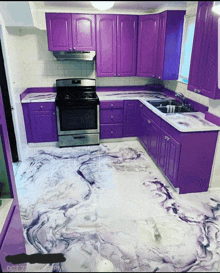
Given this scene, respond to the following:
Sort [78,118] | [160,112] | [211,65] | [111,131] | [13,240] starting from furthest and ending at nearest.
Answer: [111,131] < [78,118] < [160,112] < [211,65] < [13,240]

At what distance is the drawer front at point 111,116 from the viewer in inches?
155

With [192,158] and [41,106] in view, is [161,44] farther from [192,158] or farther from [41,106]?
[41,106]

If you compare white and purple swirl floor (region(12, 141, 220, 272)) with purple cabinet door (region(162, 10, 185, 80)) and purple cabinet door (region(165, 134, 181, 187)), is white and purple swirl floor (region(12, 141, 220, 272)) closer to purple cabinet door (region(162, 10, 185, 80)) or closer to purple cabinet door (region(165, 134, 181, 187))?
purple cabinet door (region(165, 134, 181, 187))

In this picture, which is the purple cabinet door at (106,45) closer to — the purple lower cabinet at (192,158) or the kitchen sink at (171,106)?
the kitchen sink at (171,106)

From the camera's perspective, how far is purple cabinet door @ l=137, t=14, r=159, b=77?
11.8 feet

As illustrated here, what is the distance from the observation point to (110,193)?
274 cm

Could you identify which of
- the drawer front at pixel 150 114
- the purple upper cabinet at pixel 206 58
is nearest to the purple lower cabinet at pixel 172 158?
the drawer front at pixel 150 114

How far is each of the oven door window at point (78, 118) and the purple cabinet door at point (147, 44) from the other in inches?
44.0

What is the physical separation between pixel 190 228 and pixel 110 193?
0.97m

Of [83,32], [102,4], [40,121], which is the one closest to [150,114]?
[83,32]

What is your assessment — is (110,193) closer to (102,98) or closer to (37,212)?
(37,212)

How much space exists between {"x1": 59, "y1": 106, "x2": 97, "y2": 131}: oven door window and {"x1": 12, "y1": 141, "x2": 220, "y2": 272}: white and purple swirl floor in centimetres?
62

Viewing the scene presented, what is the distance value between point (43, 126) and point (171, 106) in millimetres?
2152

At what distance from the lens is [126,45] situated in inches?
151
